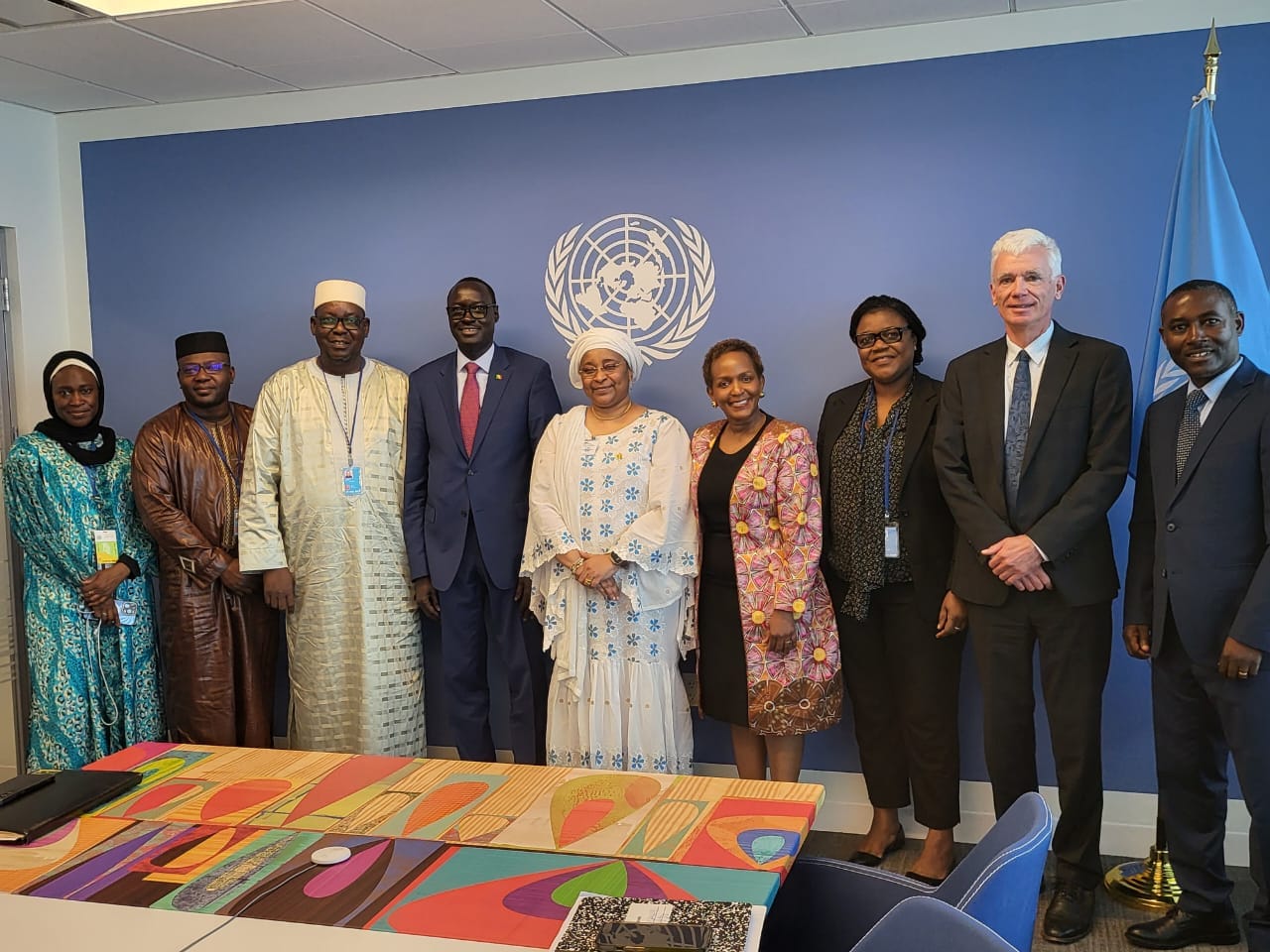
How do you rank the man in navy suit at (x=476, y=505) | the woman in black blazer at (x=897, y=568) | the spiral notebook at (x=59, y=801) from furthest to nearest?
the man in navy suit at (x=476, y=505) < the woman in black blazer at (x=897, y=568) < the spiral notebook at (x=59, y=801)

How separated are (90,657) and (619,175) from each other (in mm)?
2839

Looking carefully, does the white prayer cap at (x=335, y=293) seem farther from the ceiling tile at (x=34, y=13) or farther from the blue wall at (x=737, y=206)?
the ceiling tile at (x=34, y=13)

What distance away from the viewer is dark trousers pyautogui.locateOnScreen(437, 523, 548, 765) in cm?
421

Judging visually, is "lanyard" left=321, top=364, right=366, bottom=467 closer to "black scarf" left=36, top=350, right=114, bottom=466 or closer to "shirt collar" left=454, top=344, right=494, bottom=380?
"shirt collar" left=454, top=344, right=494, bottom=380

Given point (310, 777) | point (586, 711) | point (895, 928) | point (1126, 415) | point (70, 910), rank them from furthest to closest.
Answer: point (586, 711), point (1126, 415), point (310, 777), point (70, 910), point (895, 928)

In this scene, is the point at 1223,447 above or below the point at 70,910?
above

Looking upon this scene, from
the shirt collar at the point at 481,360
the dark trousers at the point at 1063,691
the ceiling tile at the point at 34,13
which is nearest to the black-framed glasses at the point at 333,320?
the shirt collar at the point at 481,360

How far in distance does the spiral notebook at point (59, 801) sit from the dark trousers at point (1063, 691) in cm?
243

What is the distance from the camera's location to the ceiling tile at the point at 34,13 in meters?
3.64

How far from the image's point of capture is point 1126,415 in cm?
326

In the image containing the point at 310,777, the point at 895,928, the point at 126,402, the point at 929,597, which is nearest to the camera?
the point at 895,928

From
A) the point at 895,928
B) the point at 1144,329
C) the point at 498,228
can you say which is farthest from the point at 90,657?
the point at 1144,329

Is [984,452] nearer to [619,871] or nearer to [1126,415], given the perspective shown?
[1126,415]

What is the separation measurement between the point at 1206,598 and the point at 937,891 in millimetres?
1579
